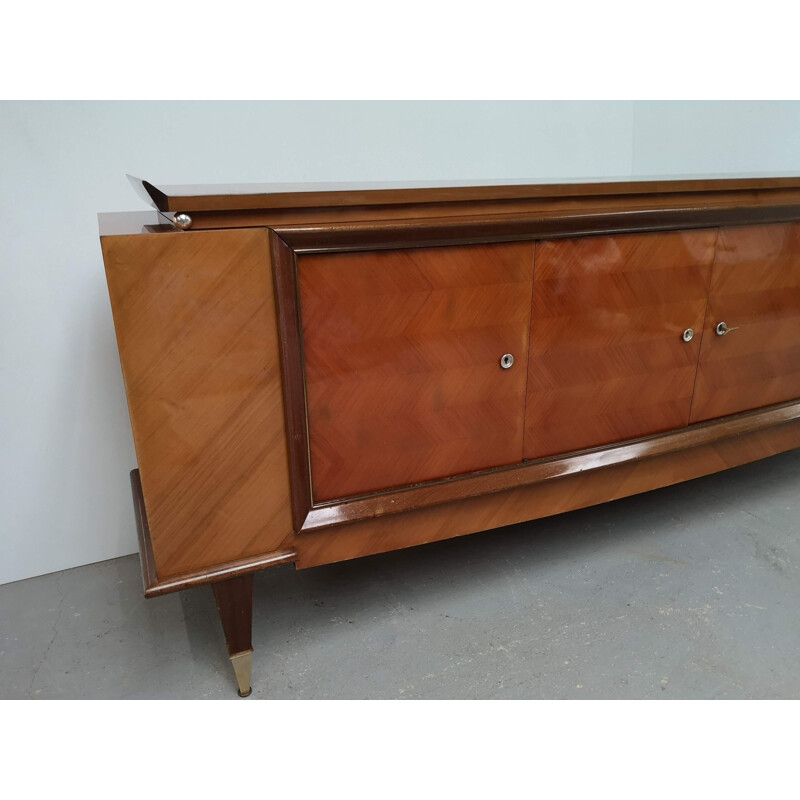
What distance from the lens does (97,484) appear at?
6.48ft

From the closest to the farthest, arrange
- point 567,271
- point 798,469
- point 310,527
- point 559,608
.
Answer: point 310,527 < point 567,271 < point 559,608 < point 798,469

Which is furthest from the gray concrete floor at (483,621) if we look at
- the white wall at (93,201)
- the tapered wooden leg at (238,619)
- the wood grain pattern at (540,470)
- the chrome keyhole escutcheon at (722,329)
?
the chrome keyhole escutcheon at (722,329)

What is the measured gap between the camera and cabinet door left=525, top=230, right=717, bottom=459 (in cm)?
154

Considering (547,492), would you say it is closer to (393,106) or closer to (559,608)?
(559,608)

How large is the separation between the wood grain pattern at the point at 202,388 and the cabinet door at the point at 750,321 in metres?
1.22

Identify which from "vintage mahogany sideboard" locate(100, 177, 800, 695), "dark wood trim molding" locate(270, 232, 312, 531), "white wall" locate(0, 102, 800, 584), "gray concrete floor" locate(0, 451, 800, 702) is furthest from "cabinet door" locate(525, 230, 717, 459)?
"white wall" locate(0, 102, 800, 584)

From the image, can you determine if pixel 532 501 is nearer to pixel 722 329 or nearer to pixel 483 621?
pixel 483 621

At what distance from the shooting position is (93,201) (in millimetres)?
1776

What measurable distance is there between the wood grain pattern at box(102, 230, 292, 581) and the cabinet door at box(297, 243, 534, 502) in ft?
0.33

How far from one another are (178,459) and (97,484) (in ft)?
2.88

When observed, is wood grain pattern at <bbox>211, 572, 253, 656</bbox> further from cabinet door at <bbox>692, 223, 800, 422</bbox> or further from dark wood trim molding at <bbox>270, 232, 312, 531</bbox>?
cabinet door at <bbox>692, 223, 800, 422</bbox>

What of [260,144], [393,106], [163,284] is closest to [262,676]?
[163,284]

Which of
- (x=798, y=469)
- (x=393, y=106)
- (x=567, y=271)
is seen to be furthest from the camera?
(x=798, y=469)

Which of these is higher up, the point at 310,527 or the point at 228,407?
the point at 228,407
